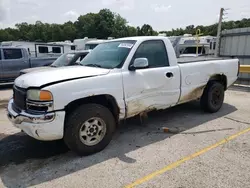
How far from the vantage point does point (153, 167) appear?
10.8 feet

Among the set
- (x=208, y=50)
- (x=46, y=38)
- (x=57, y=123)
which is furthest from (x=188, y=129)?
(x=46, y=38)

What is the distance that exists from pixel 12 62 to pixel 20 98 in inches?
Answer: 327

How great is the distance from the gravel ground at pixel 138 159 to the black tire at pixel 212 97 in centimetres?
58

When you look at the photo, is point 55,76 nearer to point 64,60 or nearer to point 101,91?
point 101,91

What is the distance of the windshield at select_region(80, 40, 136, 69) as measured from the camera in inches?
158

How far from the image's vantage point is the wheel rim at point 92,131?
3.56 meters

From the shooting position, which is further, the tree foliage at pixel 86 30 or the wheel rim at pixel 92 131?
the tree foliage at pixel 86 30

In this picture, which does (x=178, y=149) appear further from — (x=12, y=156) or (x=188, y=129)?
(x=12, y=156)

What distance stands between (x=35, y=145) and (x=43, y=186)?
134 centimetres

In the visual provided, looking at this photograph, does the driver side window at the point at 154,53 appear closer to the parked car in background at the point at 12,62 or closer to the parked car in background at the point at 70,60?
the parked car in background at the point at 70,60

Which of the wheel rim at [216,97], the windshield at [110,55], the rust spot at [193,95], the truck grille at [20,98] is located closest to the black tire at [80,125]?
the truck grille at [20,98]

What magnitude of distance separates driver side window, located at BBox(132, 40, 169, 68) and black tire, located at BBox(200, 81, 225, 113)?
1.66 m

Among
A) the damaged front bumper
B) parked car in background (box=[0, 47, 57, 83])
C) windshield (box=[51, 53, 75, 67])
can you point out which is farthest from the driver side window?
parked car in background (box=[0, 47, 57, 83])

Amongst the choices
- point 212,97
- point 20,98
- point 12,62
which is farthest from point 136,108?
point 12,62
